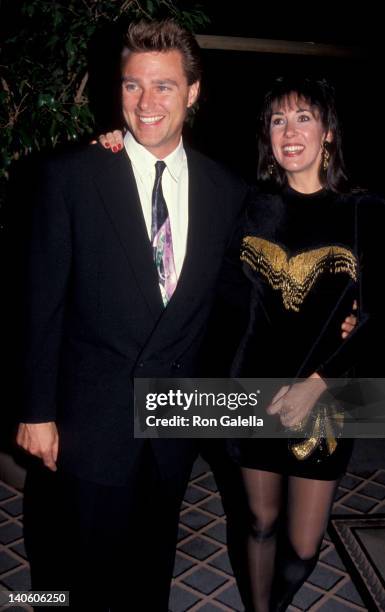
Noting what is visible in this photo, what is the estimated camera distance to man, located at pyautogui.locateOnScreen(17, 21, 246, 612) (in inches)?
60.3

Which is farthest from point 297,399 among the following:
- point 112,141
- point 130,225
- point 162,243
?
point 112,141

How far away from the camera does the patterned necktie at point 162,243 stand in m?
1.61

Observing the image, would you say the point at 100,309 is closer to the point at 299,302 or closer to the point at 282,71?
the point at 299,302

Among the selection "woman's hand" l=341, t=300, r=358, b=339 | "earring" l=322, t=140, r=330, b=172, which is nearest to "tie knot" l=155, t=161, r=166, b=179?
"earring" l=322, t=140, r=330, b=172

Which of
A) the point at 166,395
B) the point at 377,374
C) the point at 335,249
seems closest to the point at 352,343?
the point at 335,249

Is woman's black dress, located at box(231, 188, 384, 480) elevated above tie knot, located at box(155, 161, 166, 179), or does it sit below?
below

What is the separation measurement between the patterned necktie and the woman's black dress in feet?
1.16

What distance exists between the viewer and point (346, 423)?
1860 mm

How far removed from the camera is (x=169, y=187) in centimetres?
171

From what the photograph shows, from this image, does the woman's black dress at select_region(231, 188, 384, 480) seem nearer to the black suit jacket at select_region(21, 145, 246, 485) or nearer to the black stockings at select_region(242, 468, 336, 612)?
the black stockings at select_region(242, 468, 336, 612)

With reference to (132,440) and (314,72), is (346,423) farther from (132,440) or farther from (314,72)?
(314,72)

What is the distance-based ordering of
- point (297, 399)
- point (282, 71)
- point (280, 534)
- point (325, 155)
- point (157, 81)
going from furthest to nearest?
point (282, 71) < point (280, 534) < point (325, 155) < point (297, 399) < point (157, 81)

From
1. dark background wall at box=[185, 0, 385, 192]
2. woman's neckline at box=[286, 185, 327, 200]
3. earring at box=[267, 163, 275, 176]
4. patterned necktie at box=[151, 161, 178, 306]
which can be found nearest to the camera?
patterned necktie at box=[151, 161, 178, 306]

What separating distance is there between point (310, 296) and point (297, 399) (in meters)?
0.34
